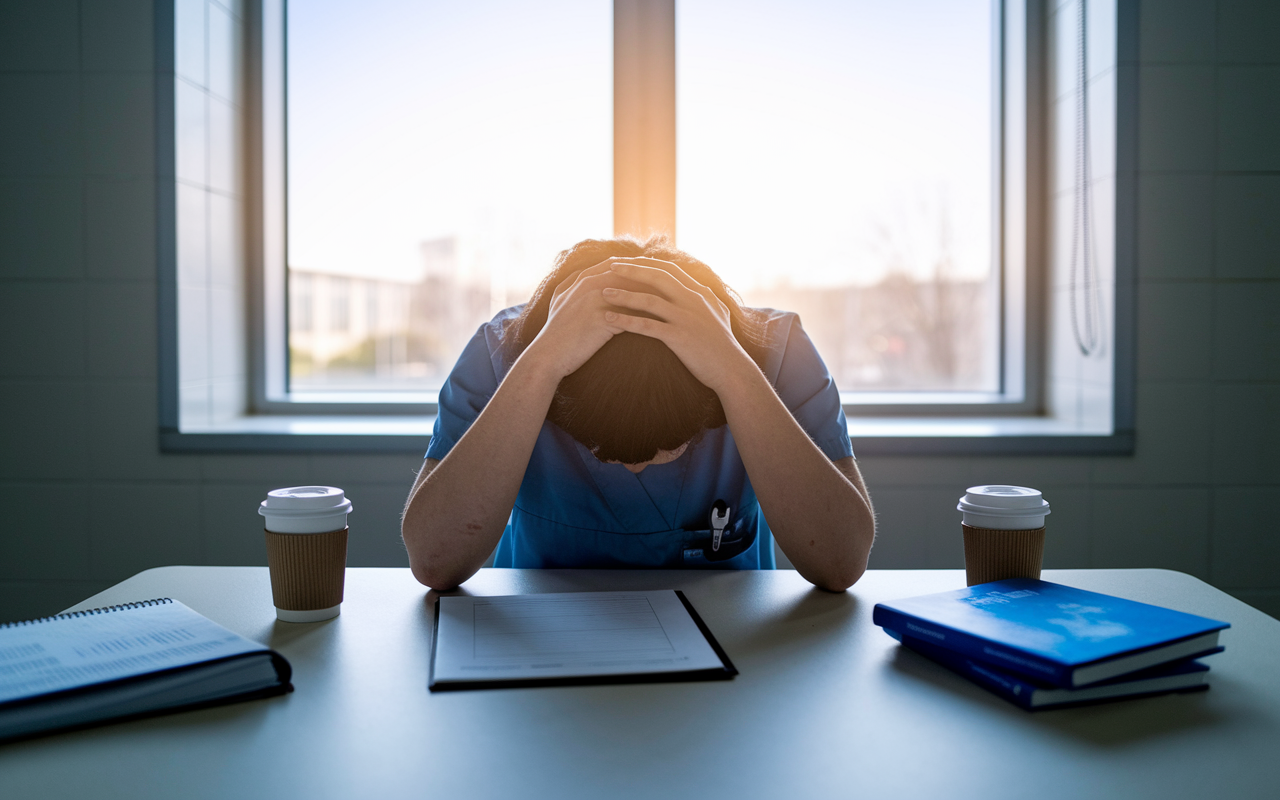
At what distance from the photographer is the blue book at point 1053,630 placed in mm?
609

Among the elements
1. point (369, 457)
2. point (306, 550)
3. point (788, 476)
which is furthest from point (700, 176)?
point (306, 550)

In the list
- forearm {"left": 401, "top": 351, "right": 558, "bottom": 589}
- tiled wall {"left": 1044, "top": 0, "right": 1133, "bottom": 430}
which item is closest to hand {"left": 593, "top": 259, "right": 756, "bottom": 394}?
forearm {"left": 401, "top": 351, "right": 558, "bottom": 589}

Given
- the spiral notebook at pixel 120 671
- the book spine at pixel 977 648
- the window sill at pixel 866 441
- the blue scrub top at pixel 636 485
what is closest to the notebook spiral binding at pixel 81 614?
the spiral notebook at pixel 120 671

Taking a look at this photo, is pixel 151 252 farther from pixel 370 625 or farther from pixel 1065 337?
pixel 1065 337

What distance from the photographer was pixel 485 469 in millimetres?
986

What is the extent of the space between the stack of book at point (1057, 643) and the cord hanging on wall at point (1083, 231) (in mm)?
1359

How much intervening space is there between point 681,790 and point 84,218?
6.41ft

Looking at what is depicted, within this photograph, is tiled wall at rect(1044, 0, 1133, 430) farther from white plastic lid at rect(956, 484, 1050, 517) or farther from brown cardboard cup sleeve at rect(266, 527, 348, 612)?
brown cardboard cup sleeve at rect(266, 527, 348, 612)

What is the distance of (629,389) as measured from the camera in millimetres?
988

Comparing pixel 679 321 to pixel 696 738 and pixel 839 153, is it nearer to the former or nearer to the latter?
pixel 696 738

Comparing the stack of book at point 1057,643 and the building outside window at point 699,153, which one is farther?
the building outside window at point 699,153

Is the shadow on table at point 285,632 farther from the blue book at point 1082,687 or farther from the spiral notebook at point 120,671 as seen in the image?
the blue book at point 1082,687

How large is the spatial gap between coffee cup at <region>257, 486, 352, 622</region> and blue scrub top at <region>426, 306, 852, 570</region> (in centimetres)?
31

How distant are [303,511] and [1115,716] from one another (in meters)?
0.72
